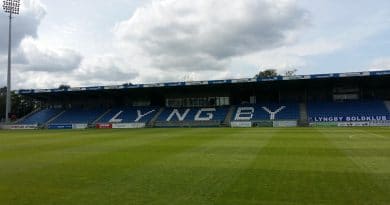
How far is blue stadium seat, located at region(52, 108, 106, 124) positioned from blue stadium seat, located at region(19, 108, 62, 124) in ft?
6.23

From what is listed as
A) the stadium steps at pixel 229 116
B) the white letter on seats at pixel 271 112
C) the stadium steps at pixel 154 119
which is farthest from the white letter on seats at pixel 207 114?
the white letter on seats at pixel 271 112

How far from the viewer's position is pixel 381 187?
9781mm

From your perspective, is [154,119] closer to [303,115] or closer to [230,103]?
[230,103]

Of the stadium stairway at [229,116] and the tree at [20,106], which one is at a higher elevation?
the tree at [20,106]

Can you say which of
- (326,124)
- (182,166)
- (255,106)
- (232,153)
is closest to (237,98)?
(255,106)

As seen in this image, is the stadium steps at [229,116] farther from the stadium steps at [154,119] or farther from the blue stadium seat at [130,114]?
the blue stadium seat at [130,114]

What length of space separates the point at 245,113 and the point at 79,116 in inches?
1059

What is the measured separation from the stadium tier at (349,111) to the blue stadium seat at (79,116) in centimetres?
3299

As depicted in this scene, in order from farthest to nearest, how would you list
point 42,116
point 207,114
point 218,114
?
point 42,116 → point 207,114 → point 218,114

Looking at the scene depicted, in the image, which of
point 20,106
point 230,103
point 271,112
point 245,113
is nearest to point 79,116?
point 230,103

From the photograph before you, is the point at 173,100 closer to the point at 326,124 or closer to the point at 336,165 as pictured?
the point at 326,124

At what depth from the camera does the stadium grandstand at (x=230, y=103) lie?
51625 mm

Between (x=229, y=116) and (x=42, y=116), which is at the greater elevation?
(x=42, y=116)

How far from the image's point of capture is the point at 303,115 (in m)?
53.4
